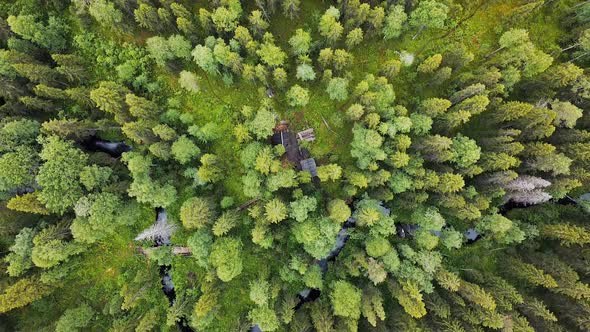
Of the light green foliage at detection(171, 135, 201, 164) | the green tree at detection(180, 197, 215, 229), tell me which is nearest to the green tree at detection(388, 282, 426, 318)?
the green tree at detection(180, 197, 215, 229)

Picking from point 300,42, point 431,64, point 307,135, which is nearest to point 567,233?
point 431,64

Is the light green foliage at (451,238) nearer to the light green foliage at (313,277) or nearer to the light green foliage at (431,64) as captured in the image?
the light green foliage at (313,277)

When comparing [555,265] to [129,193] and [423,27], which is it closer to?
[423,27]

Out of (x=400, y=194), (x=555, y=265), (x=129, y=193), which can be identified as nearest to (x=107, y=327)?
(x=129, y=193)

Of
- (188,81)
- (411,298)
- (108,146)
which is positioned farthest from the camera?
(108,146)

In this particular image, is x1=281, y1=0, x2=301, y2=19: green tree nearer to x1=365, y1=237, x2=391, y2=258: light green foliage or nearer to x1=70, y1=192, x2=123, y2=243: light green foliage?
x1=365, y1=237, x2=391, y2=258: light green foliage

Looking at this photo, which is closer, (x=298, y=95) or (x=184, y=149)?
(x=184, y=149)

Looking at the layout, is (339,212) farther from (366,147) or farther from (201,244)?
(201,244)
